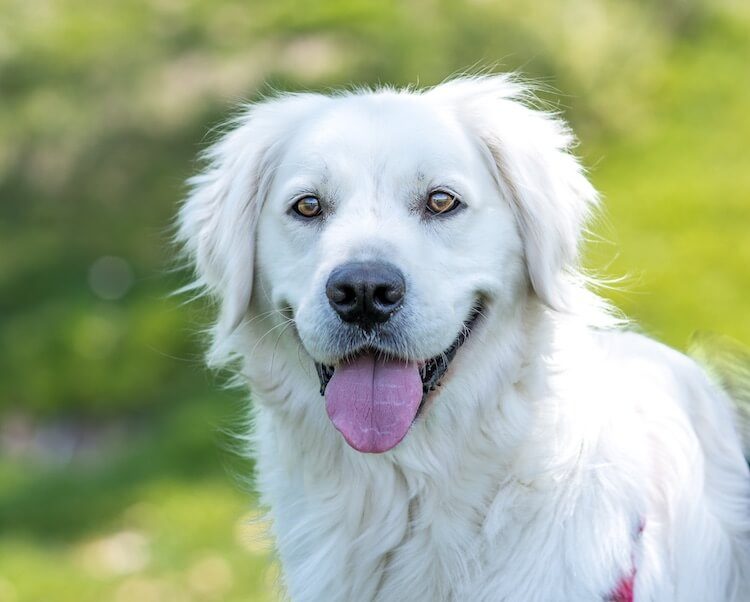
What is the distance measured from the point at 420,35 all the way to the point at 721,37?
120 inches

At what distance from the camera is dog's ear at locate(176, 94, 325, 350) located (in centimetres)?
365

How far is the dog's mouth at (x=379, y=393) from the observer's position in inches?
129

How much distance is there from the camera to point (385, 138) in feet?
11.2

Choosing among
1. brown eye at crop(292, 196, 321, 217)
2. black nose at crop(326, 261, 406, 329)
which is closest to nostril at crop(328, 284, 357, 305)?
black nose at crop(326, 261, 406, 329)

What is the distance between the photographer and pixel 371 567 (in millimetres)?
3484

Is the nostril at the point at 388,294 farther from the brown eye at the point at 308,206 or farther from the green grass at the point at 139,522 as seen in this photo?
the green grass at the point at 139,522

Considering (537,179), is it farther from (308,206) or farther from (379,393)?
(379,393)

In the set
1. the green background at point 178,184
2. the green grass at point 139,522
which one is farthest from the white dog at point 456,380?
the green background at point 178,184

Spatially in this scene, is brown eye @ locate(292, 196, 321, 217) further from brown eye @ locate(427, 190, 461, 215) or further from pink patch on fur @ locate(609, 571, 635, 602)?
pink patch on fur @ locate(609, 571, 635, 602)

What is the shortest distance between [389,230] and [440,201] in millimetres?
211

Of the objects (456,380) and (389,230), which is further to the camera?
(456,380)

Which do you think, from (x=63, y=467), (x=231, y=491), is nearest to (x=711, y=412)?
(x=231, y=491)

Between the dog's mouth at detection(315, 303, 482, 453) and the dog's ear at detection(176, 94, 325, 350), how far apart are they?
0.47 metres

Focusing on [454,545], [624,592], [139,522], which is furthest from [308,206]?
[139,522]
